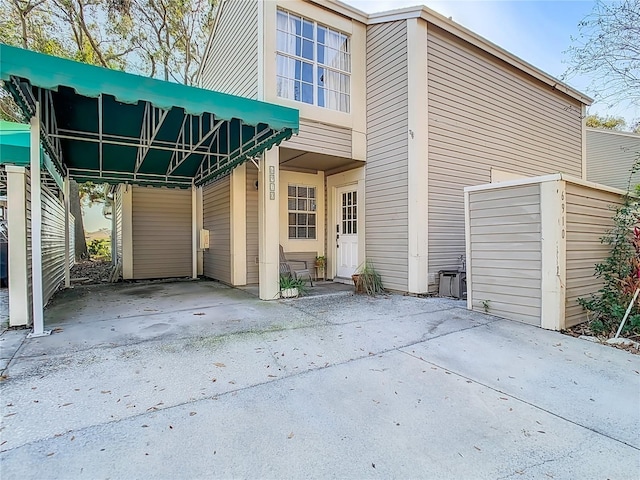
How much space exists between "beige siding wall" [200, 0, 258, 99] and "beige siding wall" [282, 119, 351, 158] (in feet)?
3.42

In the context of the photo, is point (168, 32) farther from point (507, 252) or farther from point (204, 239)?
point (507, 252)

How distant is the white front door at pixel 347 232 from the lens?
7.48m

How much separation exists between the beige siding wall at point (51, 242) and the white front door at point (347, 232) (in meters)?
5.41

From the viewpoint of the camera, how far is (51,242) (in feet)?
19.1

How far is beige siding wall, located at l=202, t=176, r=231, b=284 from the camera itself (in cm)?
752

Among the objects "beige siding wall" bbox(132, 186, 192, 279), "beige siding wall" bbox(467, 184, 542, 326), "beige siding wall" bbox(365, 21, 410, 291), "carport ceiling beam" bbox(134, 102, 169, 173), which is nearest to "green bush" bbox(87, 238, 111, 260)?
"beige siding wall" bbox(132, 186, 192, 279)

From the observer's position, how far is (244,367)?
2.93m

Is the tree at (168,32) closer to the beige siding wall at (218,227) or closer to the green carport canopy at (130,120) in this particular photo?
the green carport canopy at (130,120)

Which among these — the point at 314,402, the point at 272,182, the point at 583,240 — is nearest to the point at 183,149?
the point at 272,182

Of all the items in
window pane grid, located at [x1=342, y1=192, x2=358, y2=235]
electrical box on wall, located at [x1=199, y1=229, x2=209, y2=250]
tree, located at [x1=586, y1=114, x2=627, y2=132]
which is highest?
tree, located at [x1=586, y1=114, x2=627, y2=132]

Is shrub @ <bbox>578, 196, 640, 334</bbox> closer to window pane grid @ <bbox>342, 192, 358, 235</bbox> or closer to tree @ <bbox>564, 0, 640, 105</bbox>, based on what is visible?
tree @ <bbox>564, 0, 640, 105</bbox>

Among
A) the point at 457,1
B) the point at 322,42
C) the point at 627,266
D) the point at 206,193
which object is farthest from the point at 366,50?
the point at 627,266

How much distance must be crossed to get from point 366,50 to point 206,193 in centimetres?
515

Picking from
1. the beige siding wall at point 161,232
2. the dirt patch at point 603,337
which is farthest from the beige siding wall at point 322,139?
the dirt patch at point 603,337
